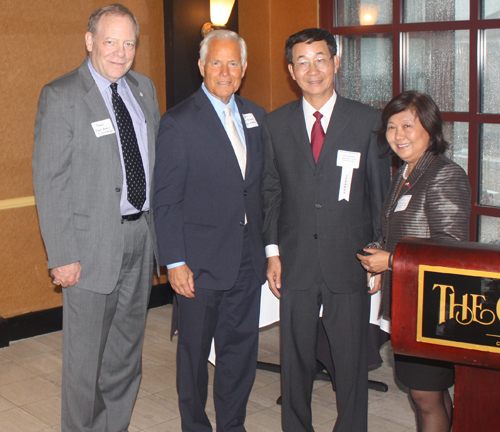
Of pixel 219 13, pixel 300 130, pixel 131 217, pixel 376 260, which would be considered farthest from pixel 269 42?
pixel 376 260

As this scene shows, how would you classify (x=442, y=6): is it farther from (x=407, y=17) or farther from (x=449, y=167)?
(x=449, y=167)

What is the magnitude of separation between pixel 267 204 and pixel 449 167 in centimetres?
81

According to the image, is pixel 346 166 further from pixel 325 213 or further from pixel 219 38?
pixel 219 38

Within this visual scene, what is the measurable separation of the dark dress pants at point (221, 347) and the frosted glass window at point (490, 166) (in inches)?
72.3

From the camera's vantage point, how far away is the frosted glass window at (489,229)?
11.8 feet

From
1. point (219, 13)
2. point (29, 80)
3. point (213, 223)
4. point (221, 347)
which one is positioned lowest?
point (221, 347)

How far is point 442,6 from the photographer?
3727 millimetres

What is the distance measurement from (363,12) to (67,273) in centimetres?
291

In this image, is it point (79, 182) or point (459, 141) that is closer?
point (79, 182)

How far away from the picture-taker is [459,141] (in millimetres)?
3756

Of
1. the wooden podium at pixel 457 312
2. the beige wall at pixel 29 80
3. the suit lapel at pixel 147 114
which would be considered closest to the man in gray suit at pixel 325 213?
the suit lapel at pixel 147 114

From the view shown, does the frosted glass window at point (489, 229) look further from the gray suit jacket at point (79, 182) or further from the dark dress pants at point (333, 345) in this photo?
the gray suit jacket at point (79, 182)

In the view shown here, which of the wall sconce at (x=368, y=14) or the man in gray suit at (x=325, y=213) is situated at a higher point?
the wall sconce at (x=368, y=14)

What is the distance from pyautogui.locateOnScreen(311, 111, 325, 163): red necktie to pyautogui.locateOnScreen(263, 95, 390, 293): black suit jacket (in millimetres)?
36
